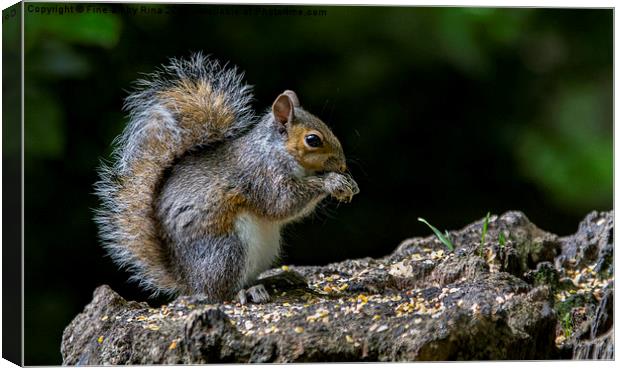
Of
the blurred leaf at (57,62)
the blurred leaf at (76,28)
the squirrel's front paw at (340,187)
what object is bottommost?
the squirrel's front paw at (340,187)

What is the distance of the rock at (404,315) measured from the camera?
Answer: 360 cm

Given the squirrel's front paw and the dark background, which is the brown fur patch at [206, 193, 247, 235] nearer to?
the squirrel's front paw

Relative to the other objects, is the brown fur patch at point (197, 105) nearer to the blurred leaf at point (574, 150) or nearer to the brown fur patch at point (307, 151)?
the brown fur patch at point (307, 151)

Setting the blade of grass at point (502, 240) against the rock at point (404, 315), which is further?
the blade of grass at point (502, 240)

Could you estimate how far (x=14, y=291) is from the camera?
149 inches

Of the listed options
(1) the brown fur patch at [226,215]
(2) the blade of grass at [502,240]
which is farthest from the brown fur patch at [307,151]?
(2) the blade of grass at [502,240]

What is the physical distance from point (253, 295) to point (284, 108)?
0.69m

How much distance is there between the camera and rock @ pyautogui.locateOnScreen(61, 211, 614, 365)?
3.60 meters

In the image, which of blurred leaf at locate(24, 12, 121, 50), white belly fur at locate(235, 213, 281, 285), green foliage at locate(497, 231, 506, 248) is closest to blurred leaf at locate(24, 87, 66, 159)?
blurred leaf at locate(24, 12, 121, 50)

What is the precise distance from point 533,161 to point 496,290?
4.09 feet

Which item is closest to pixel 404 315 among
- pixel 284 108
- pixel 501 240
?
pixel 501 240

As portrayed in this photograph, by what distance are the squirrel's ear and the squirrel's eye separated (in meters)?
0.09

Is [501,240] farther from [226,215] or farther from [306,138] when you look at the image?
[226,215]

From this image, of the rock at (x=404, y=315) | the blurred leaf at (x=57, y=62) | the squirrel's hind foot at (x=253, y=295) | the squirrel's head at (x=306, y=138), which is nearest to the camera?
the rock at (x=404, y=315)
